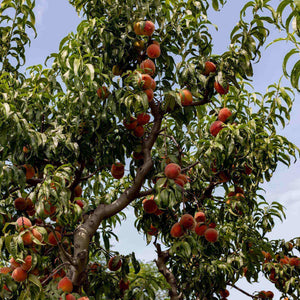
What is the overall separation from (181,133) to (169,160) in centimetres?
75

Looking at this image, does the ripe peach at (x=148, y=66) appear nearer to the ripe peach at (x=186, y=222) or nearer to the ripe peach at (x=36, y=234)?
the ripe peach at (x=186, y=222)

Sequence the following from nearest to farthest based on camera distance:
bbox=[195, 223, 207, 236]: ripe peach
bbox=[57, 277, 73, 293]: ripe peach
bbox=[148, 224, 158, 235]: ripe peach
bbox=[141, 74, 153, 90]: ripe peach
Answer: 1. bbox=[57, 277, 73, 293]: ripe peach
2. bbox=[141, 74, 153, 90]: ripe peach
3. bbox=[195, 223, 207, 236]: ripe peach
4. bbox=[148, 224, 158, 235]: ripe peach

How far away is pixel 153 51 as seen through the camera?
11.7 feet

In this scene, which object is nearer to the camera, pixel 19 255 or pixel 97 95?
pixel 19 255

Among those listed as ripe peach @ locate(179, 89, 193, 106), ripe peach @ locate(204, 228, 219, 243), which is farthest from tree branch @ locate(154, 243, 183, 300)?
ripe peach @ locate(179, 89, 193, 106)

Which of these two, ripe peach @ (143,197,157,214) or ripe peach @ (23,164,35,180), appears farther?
ripe peach @ (143,197,157,214)

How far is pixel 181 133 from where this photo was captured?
4.55 meters

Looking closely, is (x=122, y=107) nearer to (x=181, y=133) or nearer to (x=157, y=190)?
(x=157, y=190)

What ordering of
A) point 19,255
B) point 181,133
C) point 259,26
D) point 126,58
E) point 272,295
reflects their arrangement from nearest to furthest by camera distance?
point 19,255, point 259,26, point 126,58, point 181,133, point 272,295

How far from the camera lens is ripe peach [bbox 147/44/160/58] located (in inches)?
140

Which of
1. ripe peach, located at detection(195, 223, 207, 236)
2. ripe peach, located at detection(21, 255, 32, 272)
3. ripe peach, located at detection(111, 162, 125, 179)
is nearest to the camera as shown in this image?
ripe peach, located at detection(21, 255, 32, 272)

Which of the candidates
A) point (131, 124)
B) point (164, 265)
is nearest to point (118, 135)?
point (131, 124)

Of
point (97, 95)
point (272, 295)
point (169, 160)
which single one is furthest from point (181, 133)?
point (272, 295)

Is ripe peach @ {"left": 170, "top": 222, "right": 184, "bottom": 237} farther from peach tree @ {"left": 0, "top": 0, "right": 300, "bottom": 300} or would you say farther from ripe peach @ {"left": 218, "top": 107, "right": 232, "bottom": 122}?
ripe peach @ {"left": 218, "top": 107, "right": 232, "bottom": 122}
